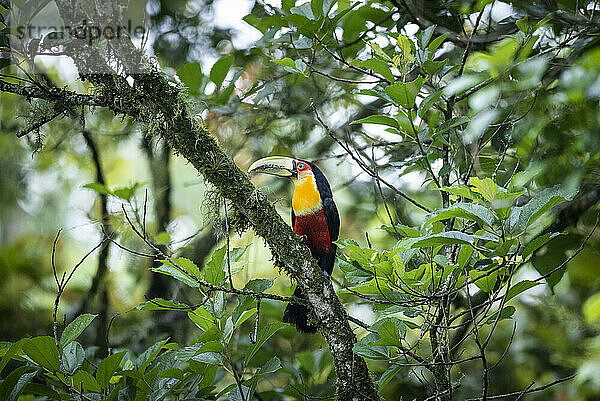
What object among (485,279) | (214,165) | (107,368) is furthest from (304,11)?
(107,368)

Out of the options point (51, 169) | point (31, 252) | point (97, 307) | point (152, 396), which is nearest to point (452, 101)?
point (152, 396)

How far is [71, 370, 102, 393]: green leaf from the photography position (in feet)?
4.33

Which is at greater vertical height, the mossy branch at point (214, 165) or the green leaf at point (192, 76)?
the green leaf at point (192, 76)

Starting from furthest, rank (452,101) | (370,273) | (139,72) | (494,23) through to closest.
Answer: (494,23), (452,101), (139,72), (370,273)

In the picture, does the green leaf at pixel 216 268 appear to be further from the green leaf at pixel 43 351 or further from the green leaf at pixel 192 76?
the green leaf at pixel 192 76

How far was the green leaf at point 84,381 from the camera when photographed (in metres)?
1.32

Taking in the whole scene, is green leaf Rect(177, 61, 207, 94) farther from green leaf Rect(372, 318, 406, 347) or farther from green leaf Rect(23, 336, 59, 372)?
green leaf Rect(372, 318, 406, 347)

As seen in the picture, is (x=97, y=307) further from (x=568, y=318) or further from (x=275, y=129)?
(x=568, y=318)

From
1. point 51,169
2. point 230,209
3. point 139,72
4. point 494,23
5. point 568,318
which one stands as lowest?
point 568,318

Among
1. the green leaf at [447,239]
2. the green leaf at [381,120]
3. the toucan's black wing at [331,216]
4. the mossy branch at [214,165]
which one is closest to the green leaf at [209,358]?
the mossy branch at [214,165]

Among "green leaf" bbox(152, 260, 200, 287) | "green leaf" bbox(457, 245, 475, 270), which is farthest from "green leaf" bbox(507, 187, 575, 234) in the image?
"green leaf" bbox(152, 260, 200, 287)

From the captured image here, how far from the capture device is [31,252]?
9.93 feet

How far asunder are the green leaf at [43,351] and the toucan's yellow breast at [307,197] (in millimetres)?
1080

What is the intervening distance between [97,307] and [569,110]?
7.64 ft
